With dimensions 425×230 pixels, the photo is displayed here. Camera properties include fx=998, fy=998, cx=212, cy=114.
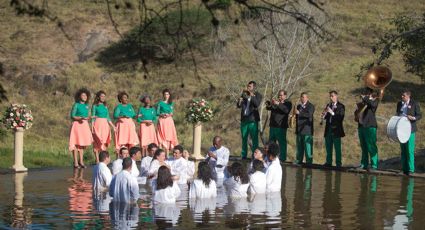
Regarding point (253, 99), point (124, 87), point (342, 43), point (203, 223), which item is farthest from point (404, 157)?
point (342, 43)

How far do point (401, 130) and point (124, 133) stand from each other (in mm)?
7783

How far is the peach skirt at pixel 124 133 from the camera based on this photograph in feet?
86.9

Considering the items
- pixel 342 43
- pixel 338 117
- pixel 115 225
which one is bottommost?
pixel 115 225

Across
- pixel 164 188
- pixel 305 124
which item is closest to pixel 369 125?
pixel 305 124

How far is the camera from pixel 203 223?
1497 centimetres

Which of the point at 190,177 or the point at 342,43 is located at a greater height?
the point at 342,43

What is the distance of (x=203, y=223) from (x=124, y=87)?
42655 millimetres

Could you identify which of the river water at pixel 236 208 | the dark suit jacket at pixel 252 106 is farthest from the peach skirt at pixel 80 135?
the dark suit jacket at pixel 252 106

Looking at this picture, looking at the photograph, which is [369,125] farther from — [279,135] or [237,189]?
[237,189]

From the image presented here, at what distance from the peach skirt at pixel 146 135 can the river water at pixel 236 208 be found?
4.80 m

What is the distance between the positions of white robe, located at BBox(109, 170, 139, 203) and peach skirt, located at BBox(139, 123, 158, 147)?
9195 mm

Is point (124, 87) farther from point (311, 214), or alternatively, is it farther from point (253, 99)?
point (311, 214)

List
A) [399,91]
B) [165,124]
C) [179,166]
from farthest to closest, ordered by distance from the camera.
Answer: [399,91]
[165,124]
[179,166]

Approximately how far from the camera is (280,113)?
26.2 meters
